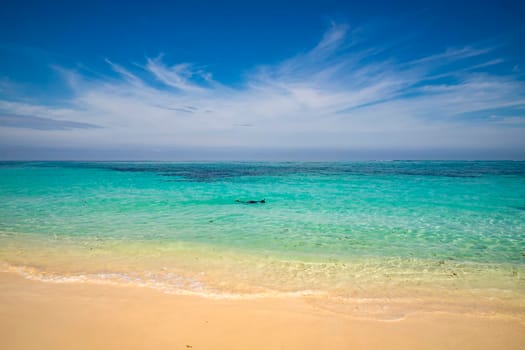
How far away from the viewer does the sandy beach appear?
3.45 meters

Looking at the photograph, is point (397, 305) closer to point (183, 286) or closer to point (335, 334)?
point (335, 334)

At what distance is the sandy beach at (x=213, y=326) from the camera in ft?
11.3

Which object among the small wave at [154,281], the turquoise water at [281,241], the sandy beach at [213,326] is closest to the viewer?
the sandy beach at [213,326]

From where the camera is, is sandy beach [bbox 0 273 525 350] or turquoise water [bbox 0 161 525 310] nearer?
sandy beach [bbox 0 273 525 350]

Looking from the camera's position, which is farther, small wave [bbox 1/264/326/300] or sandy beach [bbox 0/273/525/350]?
small wave [bbox 1/264/326/300]

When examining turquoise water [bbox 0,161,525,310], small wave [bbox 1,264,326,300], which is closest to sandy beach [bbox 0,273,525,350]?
small wave [bbox 1,264,326,300]

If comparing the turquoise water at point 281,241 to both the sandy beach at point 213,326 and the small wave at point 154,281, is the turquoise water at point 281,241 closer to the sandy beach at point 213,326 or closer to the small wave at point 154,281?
the small wave at point 154,281

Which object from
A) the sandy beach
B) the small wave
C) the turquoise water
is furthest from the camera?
the turquoise water

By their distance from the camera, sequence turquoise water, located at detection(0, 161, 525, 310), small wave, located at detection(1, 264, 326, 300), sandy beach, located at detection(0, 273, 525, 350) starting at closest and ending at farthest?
sandy beach, located at detection(0, 273, 525, 350)
small wave, located at detection(1, 264, 326, 300)
turquoise water, located at detection(0, 161, 525, 310)

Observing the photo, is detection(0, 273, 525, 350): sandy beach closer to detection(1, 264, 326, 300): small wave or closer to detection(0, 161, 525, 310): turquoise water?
detection(1, 264, 326, 300): small wave

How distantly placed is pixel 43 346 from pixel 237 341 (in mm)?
2298

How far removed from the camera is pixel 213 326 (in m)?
3.79

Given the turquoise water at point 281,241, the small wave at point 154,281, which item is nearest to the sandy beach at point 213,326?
the small wave at point 154,281

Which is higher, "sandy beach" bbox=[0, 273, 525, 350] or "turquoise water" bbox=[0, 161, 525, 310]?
"sandy beach" bbox=[0, 273, 525, 350]
